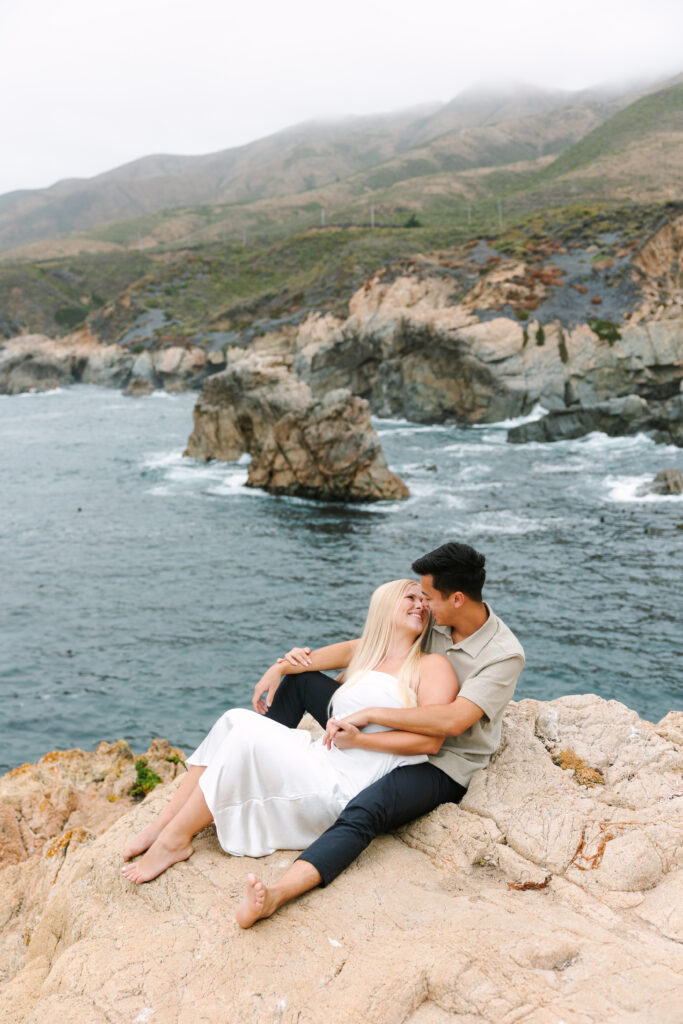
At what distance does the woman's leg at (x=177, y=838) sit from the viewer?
529 cm

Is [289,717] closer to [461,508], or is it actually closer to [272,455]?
[461,508]

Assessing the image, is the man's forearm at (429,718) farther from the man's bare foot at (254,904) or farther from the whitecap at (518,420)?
the whitecap at (518,420)

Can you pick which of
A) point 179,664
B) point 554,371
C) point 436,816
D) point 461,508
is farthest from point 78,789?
point 554,371

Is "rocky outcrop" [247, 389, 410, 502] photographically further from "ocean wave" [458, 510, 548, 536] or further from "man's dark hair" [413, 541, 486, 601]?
"man's dark hair" [413, 541, 486, 601]

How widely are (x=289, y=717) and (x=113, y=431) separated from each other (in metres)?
45.7

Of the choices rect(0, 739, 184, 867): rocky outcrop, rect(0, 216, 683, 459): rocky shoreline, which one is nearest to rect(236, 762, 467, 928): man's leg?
rect(0, 739, 184, 867): rocky outcrop

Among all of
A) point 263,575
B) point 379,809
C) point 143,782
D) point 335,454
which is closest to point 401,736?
point 379,809

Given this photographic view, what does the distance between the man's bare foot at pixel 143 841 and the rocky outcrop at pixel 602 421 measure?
116ft

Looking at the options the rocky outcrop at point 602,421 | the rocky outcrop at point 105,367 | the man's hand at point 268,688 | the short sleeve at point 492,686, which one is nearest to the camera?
the short sleeve at point 492,686

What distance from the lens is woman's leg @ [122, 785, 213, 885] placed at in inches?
208

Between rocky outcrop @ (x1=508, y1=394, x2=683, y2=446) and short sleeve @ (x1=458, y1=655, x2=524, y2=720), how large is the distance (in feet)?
113

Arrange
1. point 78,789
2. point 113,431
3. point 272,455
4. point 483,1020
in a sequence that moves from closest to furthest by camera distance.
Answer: point 483,1020, point 78,789, point 272,455, point 113,431

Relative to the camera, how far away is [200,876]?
5227 mm

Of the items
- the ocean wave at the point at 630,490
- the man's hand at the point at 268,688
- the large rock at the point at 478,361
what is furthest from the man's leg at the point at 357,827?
the large rock at the point at 478,361
